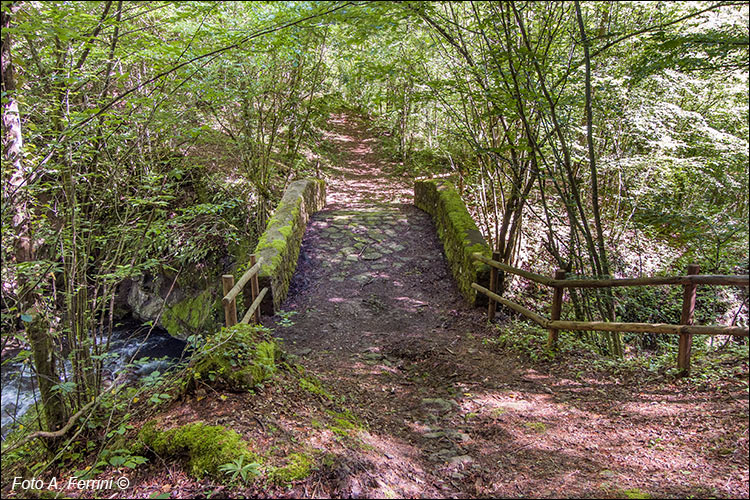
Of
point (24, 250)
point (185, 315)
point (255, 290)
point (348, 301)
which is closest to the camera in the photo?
point (24, 250)

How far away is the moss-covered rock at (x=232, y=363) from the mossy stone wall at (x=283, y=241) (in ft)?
7.94

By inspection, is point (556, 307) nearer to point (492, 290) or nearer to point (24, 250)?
point (492, 290)

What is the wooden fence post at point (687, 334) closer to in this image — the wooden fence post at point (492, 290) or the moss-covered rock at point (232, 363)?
the wooden fence post at point (492, 290)

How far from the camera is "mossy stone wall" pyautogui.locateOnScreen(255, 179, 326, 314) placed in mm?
6172

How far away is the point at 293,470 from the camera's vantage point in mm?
2502

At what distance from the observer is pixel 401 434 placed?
3604mm

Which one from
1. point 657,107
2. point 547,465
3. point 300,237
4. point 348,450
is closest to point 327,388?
point 348,450

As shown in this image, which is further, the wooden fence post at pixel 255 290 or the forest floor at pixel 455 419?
the wooden fence post at pixel 255 290

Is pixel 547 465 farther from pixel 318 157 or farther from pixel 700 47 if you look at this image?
pixel 318 157

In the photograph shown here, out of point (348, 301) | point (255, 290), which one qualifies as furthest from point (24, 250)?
point (348, 301)

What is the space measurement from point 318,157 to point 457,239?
7.42 m

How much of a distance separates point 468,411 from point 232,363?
2.23 m

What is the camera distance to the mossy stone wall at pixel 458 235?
6597 millimetres

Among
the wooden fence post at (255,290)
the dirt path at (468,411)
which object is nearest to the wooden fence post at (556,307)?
the dirt path at (468,411)
